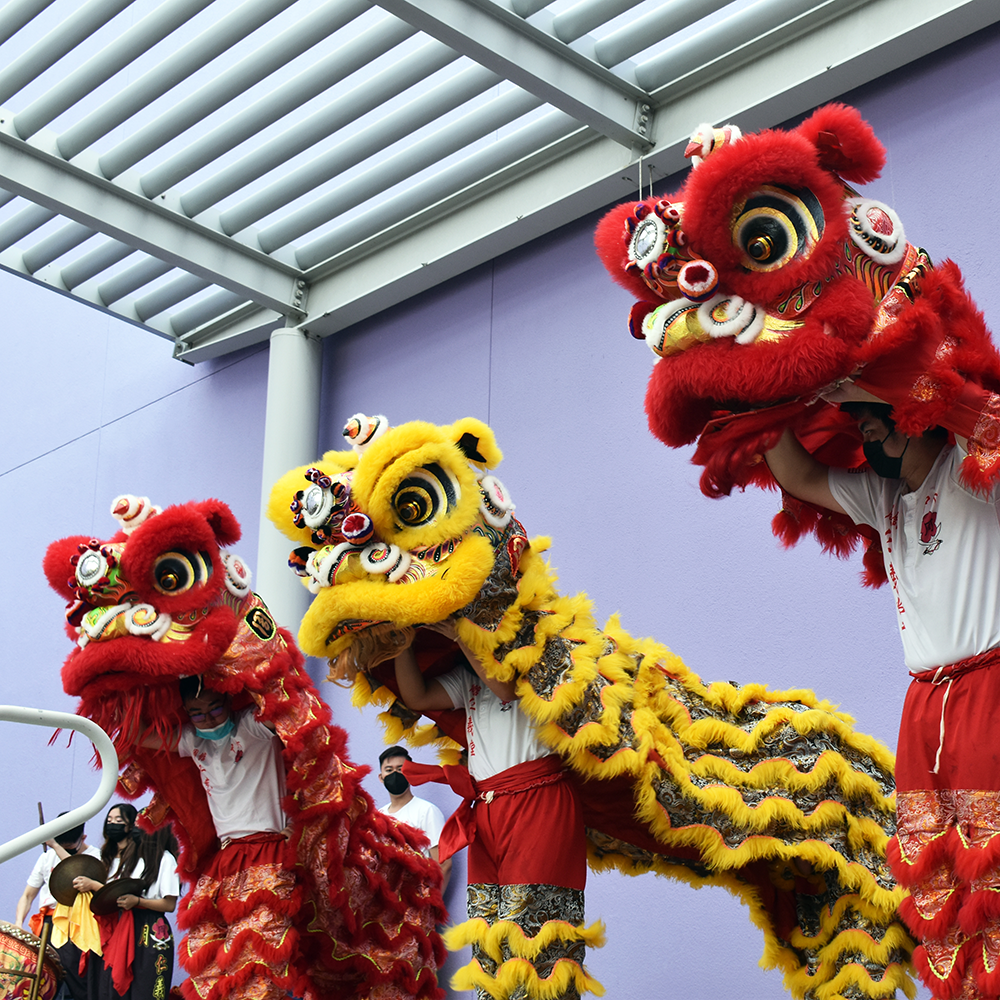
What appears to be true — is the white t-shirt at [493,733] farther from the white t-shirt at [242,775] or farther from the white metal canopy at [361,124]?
the white metal canopy at [361,124]

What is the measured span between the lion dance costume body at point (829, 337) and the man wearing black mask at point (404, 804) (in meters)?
2.62

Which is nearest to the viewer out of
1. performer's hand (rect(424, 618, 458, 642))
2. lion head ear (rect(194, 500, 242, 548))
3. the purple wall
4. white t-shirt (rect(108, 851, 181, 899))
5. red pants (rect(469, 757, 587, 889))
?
red pants (rect(469, 757, 587, 889))

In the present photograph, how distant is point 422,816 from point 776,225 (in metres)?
3.04

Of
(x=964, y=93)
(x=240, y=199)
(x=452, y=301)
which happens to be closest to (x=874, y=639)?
(x=964, y=93)

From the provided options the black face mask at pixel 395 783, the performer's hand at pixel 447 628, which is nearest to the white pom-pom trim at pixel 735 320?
the performer's hand at pixel 447 628

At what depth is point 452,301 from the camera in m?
5.54

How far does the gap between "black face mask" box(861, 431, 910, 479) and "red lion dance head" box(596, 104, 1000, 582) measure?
0.47 feet

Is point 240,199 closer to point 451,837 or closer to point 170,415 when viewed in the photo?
point 170,415

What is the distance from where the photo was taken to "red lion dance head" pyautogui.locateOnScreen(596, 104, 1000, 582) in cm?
213

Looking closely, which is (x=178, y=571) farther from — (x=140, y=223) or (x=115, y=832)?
(x=140, y=223)

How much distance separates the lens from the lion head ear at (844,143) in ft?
7.40

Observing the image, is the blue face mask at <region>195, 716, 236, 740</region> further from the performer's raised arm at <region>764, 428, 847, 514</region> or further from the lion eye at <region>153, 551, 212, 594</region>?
the performer's raised arm at <region>764, 428, 847, 514</region>

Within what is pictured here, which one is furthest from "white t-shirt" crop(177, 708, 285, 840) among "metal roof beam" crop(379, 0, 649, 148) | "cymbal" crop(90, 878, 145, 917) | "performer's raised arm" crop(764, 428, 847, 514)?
"metal roof beam" crop(379, 0, 649, 148)

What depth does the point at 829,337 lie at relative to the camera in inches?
83.5
